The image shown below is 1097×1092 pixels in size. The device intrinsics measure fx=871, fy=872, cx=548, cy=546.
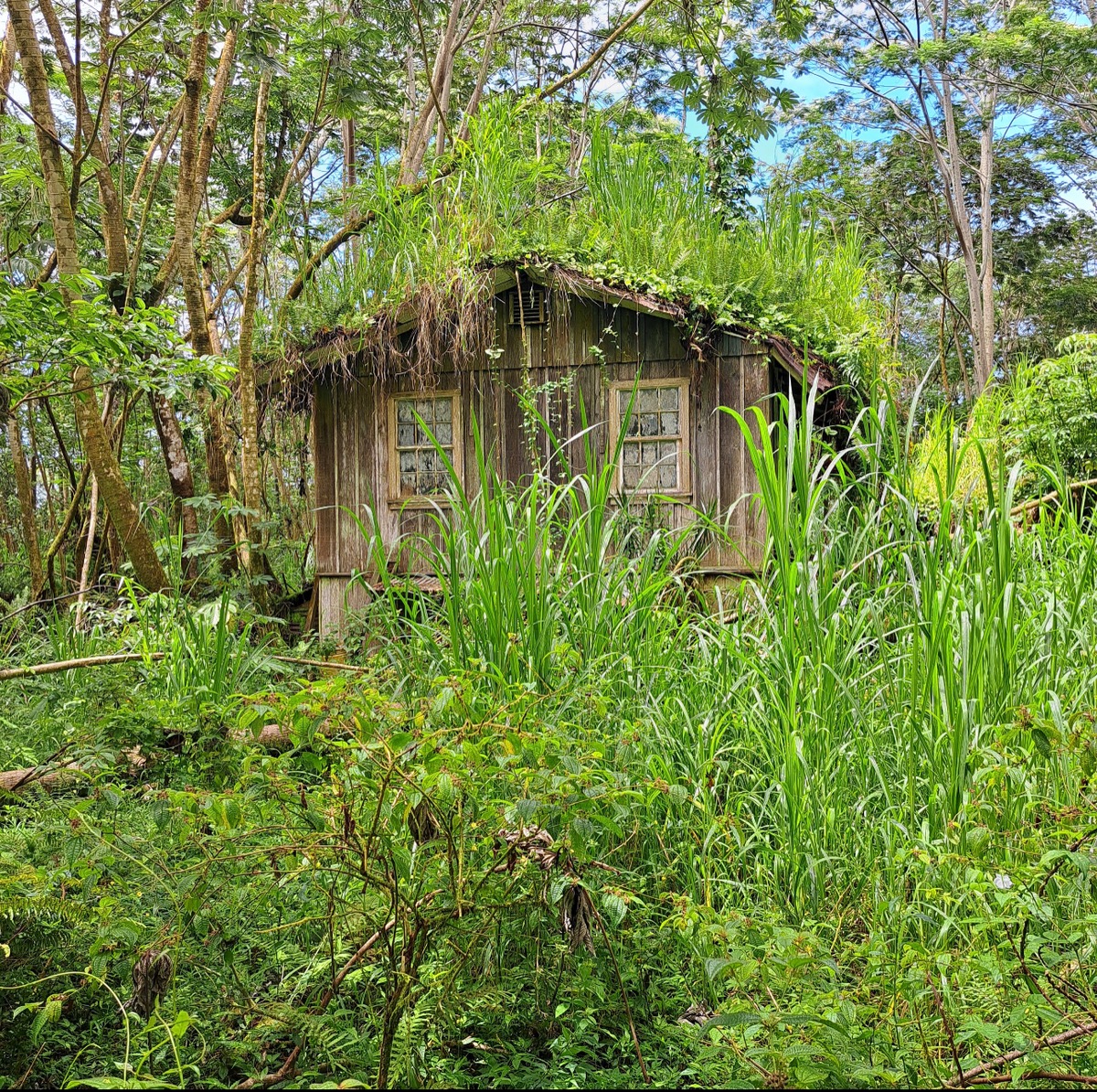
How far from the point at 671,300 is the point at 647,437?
115 centimetres

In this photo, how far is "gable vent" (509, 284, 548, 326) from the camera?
7590 millimetres

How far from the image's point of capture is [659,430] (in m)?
7.43

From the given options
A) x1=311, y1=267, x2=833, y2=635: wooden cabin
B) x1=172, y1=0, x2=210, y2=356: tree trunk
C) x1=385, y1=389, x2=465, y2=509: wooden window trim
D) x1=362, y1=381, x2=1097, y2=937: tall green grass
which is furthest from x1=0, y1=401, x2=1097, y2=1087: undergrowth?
x1=172, y1=0, x2=210, y2=356: tree trunk

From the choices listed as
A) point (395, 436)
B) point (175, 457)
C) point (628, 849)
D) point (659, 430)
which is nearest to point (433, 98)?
point (395, 436)

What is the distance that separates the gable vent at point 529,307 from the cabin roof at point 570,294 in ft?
0.50

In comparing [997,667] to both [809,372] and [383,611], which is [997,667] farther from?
→ [809,372]

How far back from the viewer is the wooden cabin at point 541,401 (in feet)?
23.6

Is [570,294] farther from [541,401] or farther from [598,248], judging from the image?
[541,401]

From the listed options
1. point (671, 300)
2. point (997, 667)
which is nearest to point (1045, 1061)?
point (997, 667)

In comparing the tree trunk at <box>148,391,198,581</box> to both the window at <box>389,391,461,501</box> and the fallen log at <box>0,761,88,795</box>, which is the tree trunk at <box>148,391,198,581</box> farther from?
the fallen log at <box>0,761,88,795</box>

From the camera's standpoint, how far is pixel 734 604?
2.87 m

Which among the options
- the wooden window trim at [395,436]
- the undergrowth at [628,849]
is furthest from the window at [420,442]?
the undergrowth at [628,849]

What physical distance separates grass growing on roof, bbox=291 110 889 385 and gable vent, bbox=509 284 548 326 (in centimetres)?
49

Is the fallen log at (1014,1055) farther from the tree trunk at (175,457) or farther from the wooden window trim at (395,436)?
the tree trunk at (175,457)
